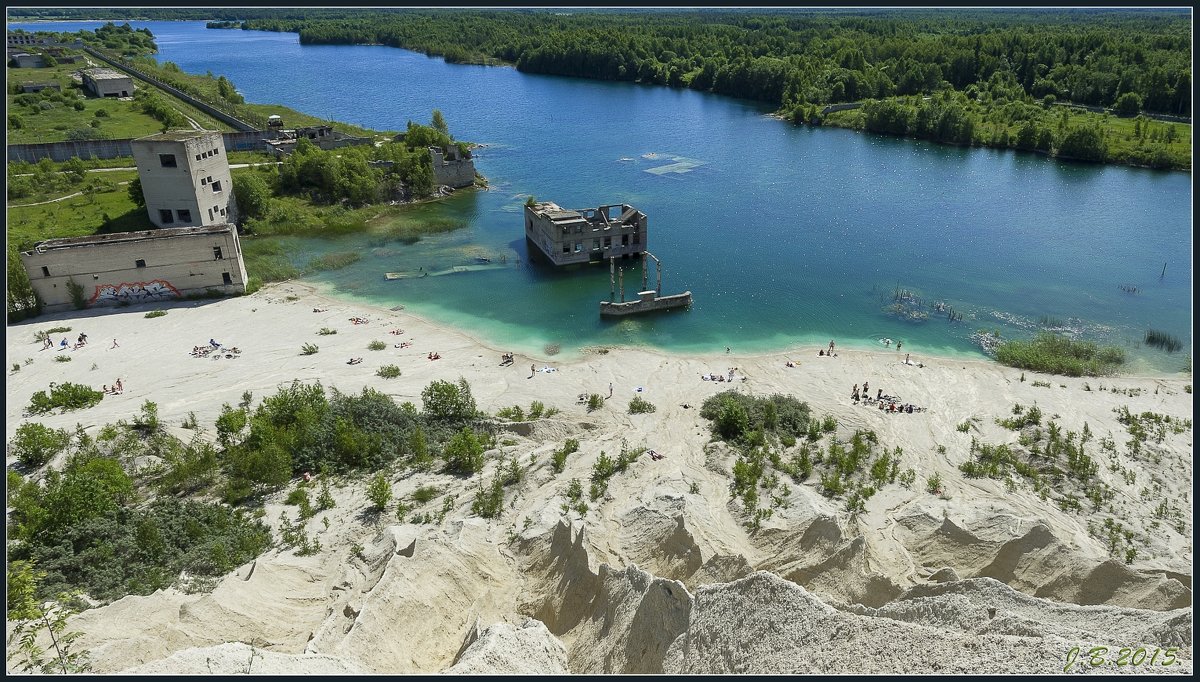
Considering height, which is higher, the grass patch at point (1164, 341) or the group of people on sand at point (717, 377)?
the group of people on sand at point (717, 377)

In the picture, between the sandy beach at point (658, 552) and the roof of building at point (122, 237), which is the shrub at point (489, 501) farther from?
the roof of building at point (122, 237)

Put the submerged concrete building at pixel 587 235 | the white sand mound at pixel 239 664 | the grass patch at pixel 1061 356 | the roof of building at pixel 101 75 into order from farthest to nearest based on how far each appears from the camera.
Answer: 1. the roof of building at pixel 101 75
2. the submerged concrete building at pixel 587 235
3. the grass patch at pixel 1061 356
4. the white sand mound at pixel 239 664

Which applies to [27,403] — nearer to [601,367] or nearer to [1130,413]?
[601,367]

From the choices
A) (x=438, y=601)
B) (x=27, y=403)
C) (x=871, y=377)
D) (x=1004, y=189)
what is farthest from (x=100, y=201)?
(x=1004, y=189)

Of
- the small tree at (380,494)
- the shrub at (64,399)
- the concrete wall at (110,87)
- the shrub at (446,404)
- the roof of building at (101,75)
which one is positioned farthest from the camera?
the roof of building at (101,75)

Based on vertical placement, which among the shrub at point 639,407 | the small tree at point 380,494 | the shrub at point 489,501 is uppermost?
the small tree at point 380,494

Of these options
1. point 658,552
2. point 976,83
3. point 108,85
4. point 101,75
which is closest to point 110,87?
point 108,85

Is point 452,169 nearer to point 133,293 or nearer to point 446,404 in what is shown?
point 133,293

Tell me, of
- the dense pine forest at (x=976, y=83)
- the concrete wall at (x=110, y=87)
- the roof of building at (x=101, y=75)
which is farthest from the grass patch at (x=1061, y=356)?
the roof of building at (x=101, y=75)
